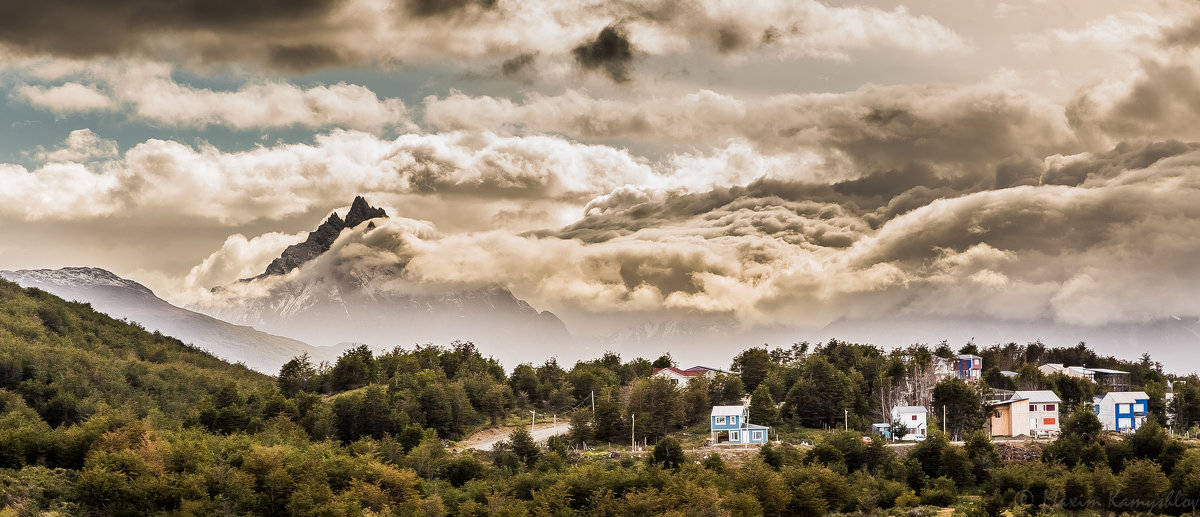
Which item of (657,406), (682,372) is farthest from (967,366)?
(657,406)

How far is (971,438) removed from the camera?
88000 millimetres

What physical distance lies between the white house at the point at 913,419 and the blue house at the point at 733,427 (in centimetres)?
1252

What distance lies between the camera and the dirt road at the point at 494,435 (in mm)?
97312

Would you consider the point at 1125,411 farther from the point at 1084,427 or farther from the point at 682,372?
the point at 682,372

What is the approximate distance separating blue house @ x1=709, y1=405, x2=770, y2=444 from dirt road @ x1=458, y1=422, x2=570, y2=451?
1479 centimetres

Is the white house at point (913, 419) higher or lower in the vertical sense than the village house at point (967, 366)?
lower

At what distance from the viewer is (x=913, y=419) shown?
99062 millimetres

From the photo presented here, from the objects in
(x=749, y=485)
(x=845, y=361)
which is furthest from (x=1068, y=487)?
(x=845, y=361)

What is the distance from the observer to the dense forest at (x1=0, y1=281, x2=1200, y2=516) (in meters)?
69.6

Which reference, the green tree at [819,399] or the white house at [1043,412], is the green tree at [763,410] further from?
the white house at [1043,412]

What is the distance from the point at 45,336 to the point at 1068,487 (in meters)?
114

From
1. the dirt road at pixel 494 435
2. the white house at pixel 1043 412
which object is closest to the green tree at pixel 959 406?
the white house at pixel 1043 412

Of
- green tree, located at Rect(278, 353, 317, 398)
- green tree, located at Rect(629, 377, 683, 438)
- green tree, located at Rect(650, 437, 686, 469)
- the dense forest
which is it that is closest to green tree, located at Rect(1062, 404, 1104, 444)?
the dense forest

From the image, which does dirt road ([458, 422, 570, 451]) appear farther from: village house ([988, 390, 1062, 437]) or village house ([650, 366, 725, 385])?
village house ([988, 390, 1062, 437])
